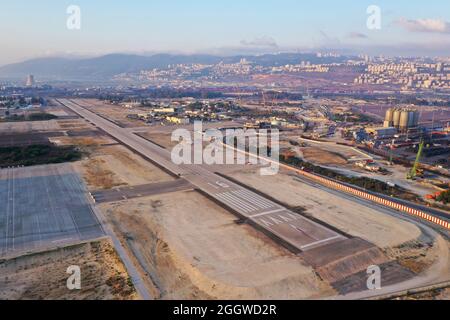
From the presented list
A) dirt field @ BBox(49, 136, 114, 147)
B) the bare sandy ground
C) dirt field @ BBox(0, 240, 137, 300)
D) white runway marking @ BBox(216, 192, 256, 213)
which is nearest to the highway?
white runway marking @ BBox(216, 192, 256, 213)

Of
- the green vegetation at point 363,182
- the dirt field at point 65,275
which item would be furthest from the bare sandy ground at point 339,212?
the dirt field at point 65,275

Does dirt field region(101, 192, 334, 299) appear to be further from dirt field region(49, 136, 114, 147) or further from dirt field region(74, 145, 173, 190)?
dirt field region(49, 136, 114, 147)

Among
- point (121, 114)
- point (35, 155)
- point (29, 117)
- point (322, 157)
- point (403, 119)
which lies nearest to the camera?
point (35, 155)

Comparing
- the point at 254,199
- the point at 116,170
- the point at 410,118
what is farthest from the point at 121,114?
the point at 254,199

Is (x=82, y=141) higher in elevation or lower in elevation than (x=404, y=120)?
lower

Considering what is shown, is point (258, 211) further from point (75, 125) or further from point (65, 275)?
point (75, 125)
